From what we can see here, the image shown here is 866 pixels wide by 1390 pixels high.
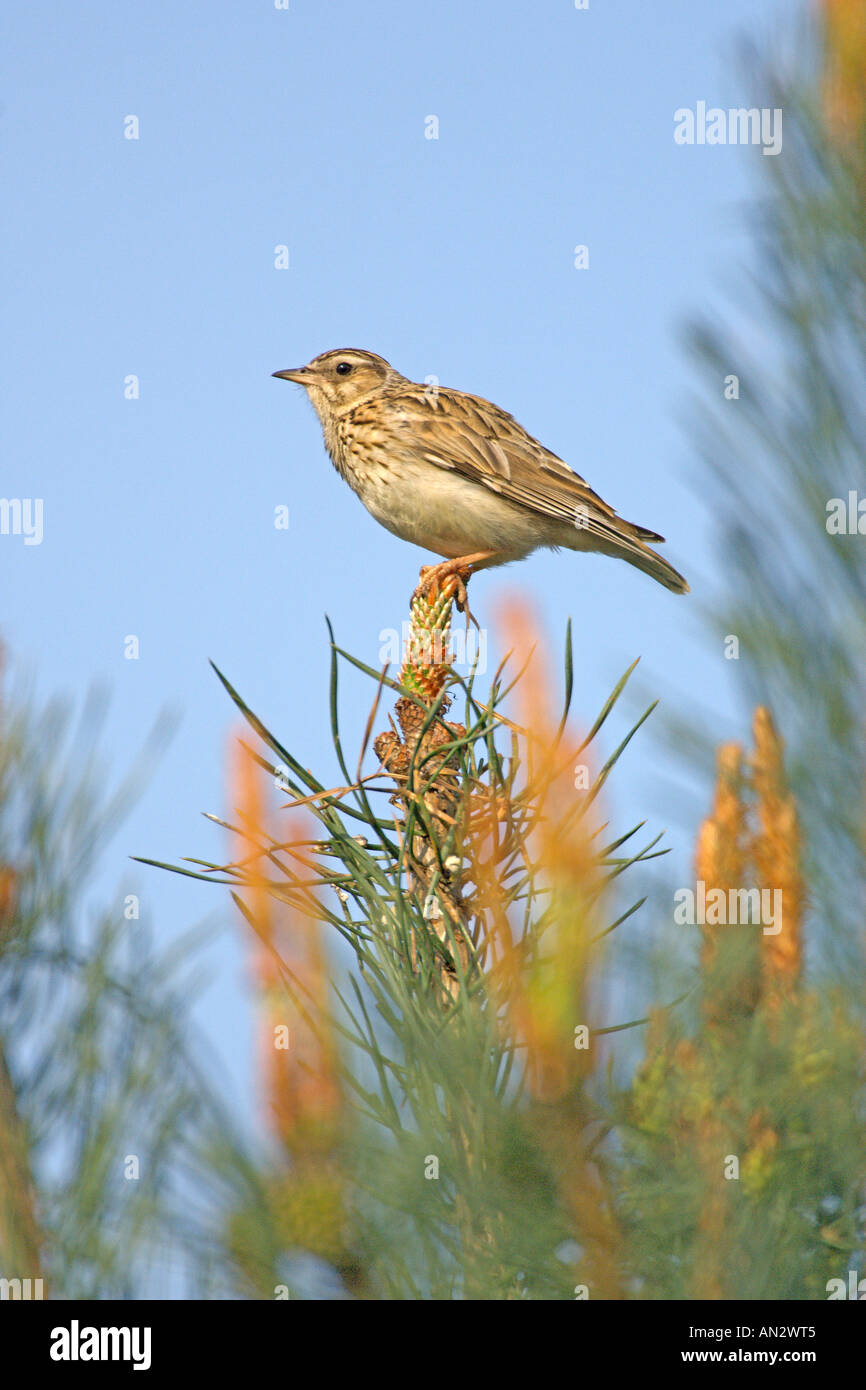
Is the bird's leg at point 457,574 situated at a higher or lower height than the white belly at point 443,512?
lower

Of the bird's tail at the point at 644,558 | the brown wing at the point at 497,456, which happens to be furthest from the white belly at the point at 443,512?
the bird's tail at the point at 644,558

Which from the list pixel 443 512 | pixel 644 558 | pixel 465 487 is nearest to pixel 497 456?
pixel 465 487

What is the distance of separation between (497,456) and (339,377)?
172 centimetres

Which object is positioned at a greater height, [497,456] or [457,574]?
[497,456]

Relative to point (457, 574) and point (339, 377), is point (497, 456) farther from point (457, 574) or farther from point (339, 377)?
point (457, 574)

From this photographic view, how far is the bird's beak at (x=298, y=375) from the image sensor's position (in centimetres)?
995

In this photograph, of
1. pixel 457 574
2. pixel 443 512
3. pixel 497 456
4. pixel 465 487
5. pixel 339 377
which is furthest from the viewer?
pixel 339 377

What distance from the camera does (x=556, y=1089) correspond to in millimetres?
1582

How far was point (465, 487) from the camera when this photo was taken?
8508mm

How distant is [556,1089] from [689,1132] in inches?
10.4

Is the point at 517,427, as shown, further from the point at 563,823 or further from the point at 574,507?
the point at 563,823

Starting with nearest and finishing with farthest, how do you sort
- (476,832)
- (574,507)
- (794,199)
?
(794,199), (476,832), (574,507)

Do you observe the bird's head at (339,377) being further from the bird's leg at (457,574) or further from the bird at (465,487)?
the bird's leg at (457,574)
